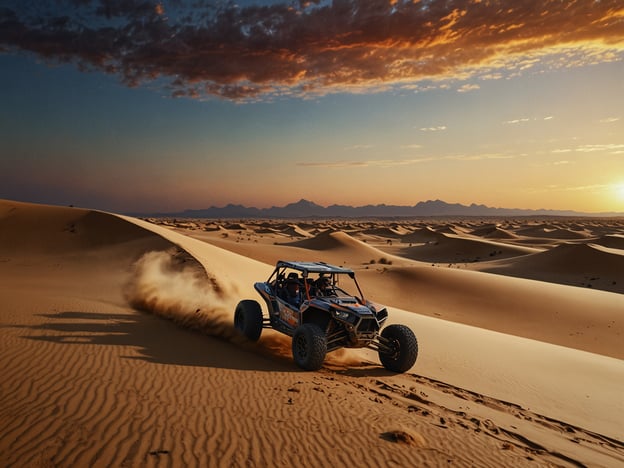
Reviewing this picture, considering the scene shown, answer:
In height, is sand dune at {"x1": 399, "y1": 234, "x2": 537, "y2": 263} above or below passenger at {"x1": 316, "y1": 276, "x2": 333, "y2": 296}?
below

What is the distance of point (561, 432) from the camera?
6656mm

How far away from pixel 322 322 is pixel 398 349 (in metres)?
1.65

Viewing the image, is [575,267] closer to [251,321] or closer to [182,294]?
[182,294]

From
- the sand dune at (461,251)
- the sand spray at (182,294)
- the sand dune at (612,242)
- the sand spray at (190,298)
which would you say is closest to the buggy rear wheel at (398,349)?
the sand spray at (190,298)

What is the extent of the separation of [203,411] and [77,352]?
133 inches

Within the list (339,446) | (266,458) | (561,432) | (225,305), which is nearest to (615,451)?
(561,432)

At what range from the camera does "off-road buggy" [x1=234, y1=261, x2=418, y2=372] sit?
310 inches

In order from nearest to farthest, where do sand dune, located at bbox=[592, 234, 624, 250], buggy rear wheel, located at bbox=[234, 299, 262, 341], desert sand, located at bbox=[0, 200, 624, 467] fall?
desert sand, located at bbox=[0, 200, 624, 467] → buggy rear wheel, located at bbox=[234, 299, 262, 341] → sand dune, located at bbox=[592, 234, 624, 250]

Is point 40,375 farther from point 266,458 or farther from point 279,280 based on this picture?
point 279,280

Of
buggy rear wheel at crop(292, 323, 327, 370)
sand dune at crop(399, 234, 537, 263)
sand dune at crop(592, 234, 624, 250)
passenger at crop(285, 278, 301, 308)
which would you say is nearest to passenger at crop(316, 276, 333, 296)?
passenger at crop(285, 278, 301, 308)

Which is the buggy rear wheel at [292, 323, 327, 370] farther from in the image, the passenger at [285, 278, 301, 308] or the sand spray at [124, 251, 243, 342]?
the sand spray at [124, 251, 243, 342]

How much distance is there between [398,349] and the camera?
8648mm

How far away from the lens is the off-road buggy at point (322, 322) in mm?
7867

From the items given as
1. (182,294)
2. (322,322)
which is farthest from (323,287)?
(182,294)
